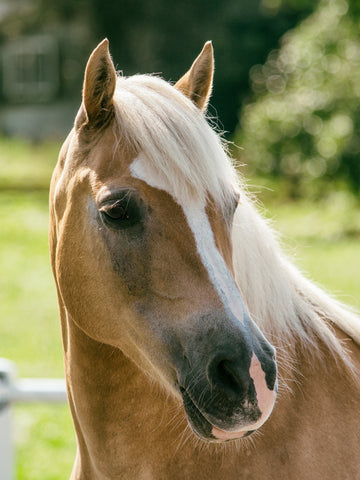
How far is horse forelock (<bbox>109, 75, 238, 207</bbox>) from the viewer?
69.1 inches

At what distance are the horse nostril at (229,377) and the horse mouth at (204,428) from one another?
0.32 ft

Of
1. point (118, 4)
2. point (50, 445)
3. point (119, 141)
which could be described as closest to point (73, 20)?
point (118, 4)

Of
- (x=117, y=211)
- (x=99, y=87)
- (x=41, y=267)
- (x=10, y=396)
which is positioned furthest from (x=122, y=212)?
(x=41, y=267)

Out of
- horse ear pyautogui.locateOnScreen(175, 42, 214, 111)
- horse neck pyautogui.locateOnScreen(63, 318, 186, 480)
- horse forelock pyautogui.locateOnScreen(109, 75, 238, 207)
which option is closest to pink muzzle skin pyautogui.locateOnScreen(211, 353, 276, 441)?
horse neck pyautogui.locateOnScreen(63, 318, 186, 480)

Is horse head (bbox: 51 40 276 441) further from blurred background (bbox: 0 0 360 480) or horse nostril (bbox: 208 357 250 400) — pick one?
blurred background (bbox: 0 0 360 480)

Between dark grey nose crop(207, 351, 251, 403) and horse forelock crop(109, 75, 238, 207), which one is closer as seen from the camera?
dark grey nose crop(207, 351, 251, 403)

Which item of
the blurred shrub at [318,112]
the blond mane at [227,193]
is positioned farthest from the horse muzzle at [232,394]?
the blurred shrub at [318,112]

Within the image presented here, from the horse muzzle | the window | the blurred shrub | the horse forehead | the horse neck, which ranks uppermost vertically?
the horse forehead

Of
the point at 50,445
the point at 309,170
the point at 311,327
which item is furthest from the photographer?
the point at 309,170

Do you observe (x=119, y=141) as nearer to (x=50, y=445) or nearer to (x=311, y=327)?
(x=311, y=327)

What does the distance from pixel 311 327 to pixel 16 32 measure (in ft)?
81.2

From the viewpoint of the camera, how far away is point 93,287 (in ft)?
5.92

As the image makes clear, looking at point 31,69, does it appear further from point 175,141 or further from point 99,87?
point 175,141

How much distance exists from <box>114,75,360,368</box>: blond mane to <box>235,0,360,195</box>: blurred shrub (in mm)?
11371
